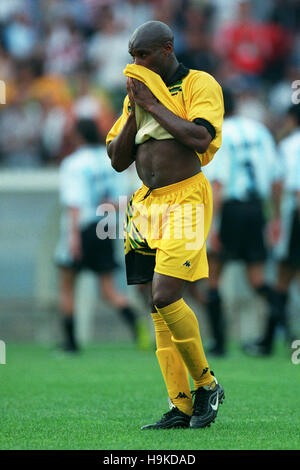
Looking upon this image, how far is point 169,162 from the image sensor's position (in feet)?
16.2

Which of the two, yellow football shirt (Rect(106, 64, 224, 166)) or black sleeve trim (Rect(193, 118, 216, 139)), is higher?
yellow football shirt (Rect(106, 64, 224, 166))

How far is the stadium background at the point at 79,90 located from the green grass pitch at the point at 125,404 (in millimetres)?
1870

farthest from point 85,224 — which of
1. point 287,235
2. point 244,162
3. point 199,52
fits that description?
point 199,52

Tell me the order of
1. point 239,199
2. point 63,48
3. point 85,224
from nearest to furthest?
point 239,199
point 85,224
point 63,48

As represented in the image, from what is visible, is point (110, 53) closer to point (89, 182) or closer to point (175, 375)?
point (89, 182)

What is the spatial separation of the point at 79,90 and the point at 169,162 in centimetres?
862

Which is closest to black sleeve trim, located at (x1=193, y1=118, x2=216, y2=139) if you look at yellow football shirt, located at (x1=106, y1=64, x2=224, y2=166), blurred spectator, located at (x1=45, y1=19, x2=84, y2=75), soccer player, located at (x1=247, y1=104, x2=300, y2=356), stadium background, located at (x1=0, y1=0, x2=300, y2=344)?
yellow football shirt, located at (x1=106, y1=64, x2=224, y2=166)

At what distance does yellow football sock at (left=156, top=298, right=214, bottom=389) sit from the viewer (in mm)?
4797

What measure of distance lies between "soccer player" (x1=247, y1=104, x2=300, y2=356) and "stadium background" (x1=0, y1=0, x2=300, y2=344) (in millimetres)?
1782

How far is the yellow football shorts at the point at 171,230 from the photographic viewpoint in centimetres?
482

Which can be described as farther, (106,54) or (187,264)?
(106,54)

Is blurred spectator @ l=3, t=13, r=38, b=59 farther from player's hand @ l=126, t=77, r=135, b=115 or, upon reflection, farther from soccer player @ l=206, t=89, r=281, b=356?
player's hand @ l=126, t=77, r=135, b=115

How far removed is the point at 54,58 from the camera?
14.4m

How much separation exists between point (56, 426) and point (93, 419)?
33 centimetres
